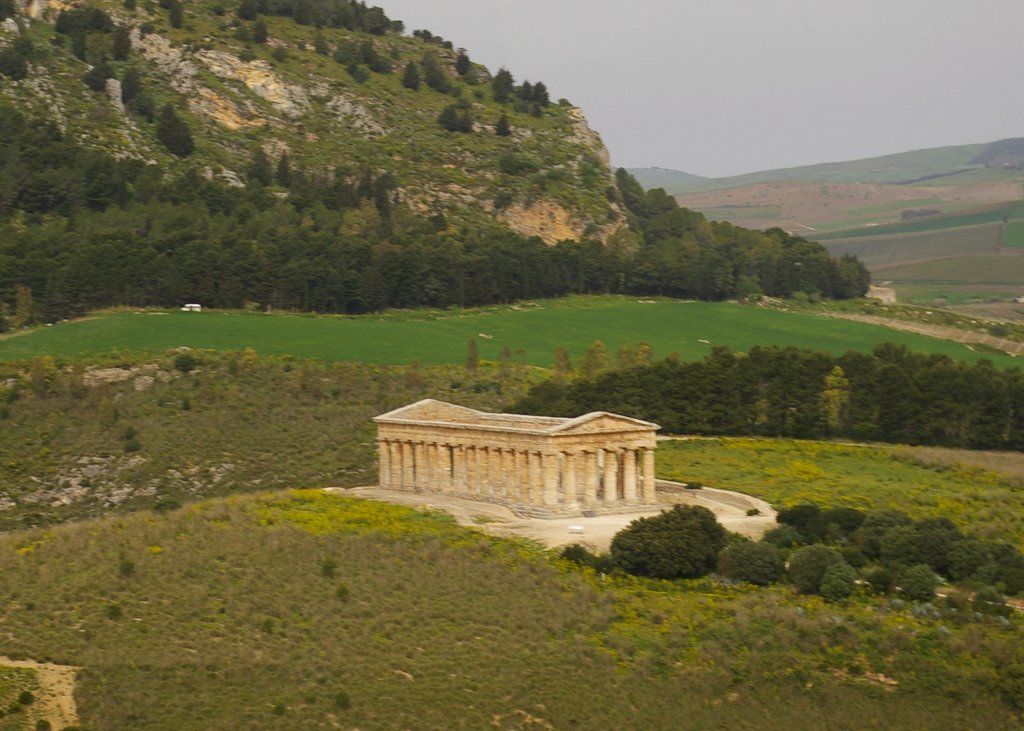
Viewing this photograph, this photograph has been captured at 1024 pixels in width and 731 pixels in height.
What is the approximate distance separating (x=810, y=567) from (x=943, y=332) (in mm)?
87925

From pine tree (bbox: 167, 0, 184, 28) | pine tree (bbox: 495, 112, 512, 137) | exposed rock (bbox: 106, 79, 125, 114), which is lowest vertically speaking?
pine tree (bbox: 495, 112, 512, 137)

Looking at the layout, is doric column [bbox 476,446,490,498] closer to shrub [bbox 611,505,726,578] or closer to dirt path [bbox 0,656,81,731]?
shrub [bbox 611,505,726,578]

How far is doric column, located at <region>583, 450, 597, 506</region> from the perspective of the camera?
89.4m

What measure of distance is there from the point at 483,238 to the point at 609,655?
95.9m

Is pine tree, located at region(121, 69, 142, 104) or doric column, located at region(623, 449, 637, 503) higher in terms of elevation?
pine tree, located at region(121, 69, 142, 104)

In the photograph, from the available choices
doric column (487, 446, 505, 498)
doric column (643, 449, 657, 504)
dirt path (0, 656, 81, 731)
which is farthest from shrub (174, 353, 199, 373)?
dirt path (0, 656, 81, 731)

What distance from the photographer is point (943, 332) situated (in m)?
160

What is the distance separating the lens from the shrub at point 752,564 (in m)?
77.1

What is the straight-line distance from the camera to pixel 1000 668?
68.4 meters

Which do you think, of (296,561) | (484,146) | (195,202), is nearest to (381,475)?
(296,561)

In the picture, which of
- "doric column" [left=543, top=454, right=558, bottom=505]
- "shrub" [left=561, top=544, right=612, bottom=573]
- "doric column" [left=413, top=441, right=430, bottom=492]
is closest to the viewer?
"shrub" [left=561, top=544, right=612, bottom=573]

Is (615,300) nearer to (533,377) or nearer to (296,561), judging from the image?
(533,377)

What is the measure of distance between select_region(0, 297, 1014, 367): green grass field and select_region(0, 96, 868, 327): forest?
8.69 ft

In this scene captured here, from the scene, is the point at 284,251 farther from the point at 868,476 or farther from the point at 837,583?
the point at 837,583
